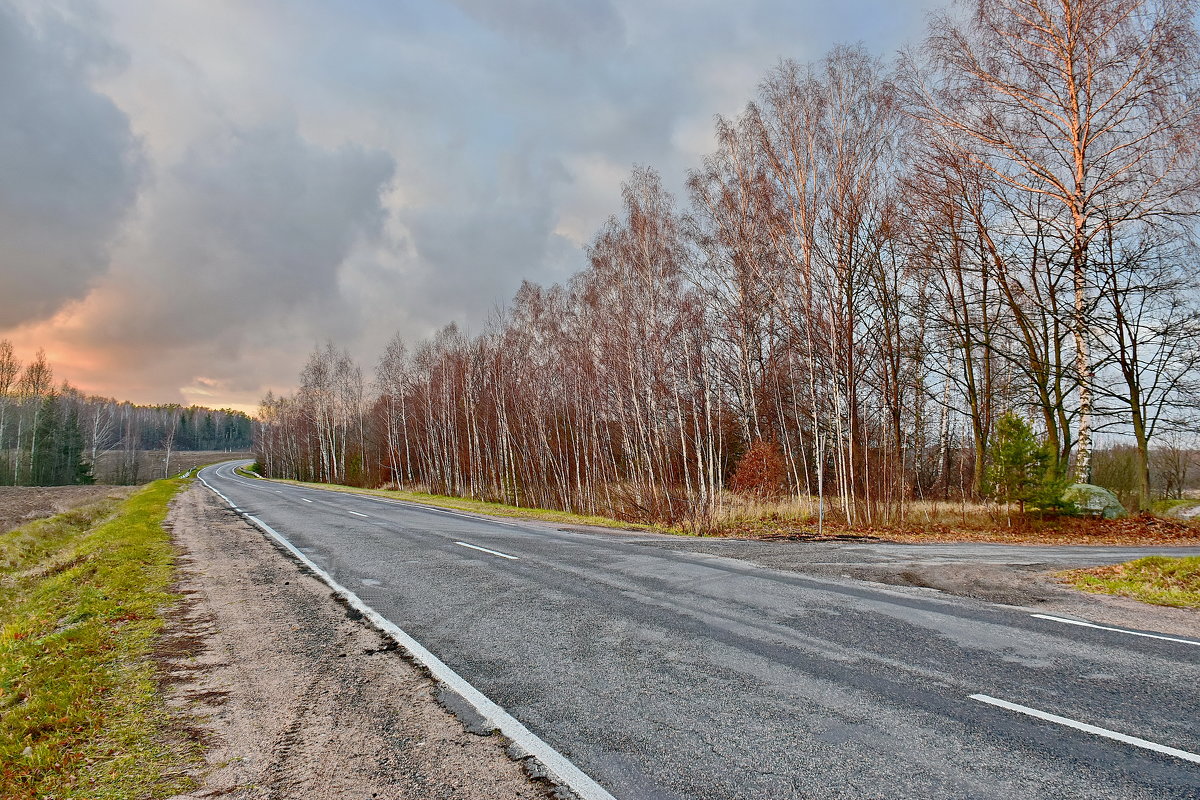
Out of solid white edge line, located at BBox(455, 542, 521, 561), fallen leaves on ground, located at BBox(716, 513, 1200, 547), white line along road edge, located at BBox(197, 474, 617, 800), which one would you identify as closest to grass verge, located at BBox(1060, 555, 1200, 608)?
fallen leaves on ground, located at BBox(716, 513, 1200, 547)

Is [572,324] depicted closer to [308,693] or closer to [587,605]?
[587,605]

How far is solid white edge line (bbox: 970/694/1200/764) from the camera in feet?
11.8

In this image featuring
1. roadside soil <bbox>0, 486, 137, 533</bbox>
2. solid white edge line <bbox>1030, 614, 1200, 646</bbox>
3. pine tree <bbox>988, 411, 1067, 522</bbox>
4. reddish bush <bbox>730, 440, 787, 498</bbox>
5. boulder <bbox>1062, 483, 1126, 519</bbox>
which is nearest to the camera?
solid white edge line <bbox>1030, 614, 1200, 646</bbox>

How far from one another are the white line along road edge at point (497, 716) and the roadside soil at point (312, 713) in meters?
0.13

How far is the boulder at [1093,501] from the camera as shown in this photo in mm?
18375

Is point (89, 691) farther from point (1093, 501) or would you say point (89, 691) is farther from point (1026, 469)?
Result: point (1093, 501)

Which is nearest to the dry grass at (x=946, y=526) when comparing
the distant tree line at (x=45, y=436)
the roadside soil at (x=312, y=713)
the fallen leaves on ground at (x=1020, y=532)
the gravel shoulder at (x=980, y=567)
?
the fallen leaves on ground at (x=1020, y=532)

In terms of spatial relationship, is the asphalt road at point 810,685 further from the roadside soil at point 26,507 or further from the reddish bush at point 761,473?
the roadside soil at point 26,507

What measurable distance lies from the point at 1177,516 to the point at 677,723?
24.4 m

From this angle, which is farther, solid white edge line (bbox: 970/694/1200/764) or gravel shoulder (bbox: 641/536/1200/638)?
gravel shoulder (bbox: 641/536/1200/638)

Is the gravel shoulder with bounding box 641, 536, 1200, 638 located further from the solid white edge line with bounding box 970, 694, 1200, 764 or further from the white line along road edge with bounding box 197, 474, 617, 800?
the white line along road edge with bounding box 197, 474, 617, 800

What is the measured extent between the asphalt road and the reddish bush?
43.6 feet

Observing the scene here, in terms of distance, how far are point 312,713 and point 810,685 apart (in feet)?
11.9

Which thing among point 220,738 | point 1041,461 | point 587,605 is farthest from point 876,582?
point 1041,461
